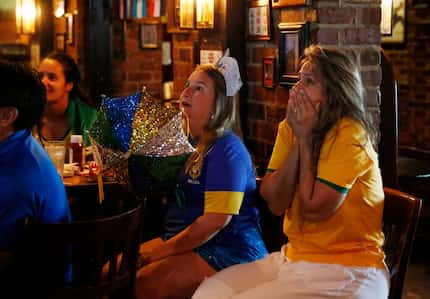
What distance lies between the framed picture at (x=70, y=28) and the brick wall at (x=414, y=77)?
294cm

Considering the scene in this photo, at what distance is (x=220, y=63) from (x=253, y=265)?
828 mm

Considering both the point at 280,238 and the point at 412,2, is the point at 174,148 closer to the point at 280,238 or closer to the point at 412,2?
the point at 280,238

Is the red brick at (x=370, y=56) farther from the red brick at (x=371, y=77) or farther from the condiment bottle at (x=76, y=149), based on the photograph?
the condiment bottle at (x=76, y=149)

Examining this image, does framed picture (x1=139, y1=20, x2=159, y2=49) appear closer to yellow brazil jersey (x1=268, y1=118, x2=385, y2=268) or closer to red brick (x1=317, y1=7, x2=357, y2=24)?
red brick (x1=317, y1=7, x2=357, y2=24)

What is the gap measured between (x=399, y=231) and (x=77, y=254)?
3.62ft

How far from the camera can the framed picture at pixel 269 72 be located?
3.89 meters

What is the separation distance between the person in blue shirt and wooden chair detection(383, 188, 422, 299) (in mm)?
1088

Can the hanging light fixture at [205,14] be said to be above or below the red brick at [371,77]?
above

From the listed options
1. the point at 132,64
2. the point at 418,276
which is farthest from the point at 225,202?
the point at 132,64

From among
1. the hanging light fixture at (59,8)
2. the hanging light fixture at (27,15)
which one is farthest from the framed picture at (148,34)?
the hanging light fixture at (27,15)

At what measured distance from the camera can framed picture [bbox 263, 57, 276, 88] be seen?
3893mm

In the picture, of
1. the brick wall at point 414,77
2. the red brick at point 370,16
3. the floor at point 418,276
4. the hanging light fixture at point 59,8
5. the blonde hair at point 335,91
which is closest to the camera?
the blonde hair at point 335,91

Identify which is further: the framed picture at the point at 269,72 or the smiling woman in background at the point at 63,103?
the smiling woman in background at the point at 63,103

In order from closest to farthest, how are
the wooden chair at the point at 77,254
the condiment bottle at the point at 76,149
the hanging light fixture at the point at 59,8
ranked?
1. the wooden chair at the point at 77,254
2. the condiment bottle at the point at 76,149
3. the hanging light fixture at the point at 59,8
